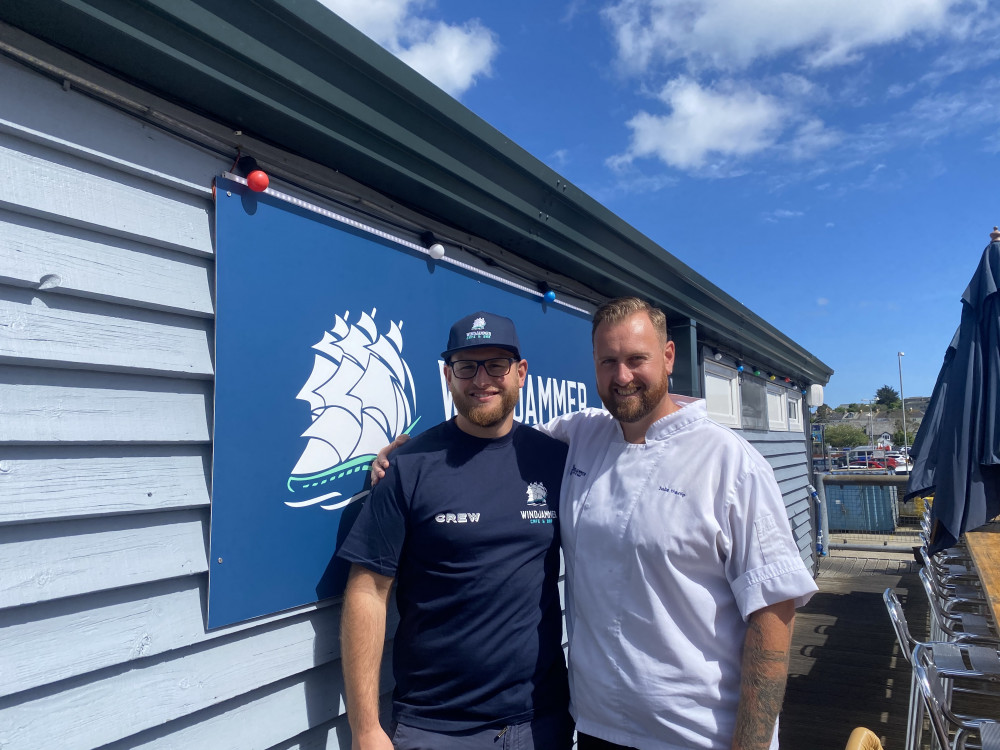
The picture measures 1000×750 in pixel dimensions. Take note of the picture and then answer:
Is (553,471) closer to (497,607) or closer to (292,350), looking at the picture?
(497,607)

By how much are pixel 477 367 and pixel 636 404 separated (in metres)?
0.52

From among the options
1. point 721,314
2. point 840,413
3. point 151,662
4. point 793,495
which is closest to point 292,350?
point 151,662

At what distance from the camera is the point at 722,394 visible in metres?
6.68

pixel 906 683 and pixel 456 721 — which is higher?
pixel 456 721

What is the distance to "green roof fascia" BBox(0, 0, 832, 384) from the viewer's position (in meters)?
1.64

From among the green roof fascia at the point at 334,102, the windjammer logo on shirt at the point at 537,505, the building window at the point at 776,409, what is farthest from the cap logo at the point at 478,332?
the building window at the point at 776,409

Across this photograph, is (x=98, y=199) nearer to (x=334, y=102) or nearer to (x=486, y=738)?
(x=334, y=102)

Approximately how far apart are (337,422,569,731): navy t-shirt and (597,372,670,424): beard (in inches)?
15.6

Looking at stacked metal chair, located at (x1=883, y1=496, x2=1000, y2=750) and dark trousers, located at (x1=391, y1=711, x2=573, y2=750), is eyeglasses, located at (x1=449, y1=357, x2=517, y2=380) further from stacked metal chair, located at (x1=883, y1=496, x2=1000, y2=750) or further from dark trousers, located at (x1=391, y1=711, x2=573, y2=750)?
stacked metal chair, located at (x1=883, y1=496, x2=1000, y2=750)

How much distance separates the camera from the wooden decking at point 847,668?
4707 millimetres

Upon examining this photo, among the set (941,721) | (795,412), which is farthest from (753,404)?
(941,721)

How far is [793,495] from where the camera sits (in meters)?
9.30

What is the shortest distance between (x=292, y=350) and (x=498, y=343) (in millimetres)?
627

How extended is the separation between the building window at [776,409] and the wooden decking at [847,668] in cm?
222
